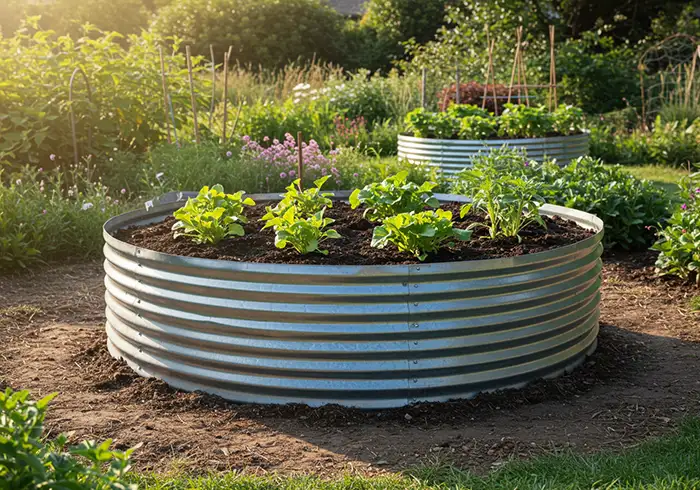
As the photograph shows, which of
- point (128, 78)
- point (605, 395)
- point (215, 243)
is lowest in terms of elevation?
point (605, 395)

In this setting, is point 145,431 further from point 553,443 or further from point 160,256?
point 553,443

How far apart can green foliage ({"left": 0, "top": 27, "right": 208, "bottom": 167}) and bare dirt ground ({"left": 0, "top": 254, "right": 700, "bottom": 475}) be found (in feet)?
14.1

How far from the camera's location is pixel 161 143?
31.4 ft

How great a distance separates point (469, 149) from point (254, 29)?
16.3 metres

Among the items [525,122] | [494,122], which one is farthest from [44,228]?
[525,122]

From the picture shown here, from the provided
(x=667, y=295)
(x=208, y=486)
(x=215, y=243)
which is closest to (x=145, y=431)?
(x=208, y=486)

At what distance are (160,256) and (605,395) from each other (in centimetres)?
221

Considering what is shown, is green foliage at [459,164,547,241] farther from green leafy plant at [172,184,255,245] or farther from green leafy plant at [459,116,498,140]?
green leafy plant at [459,116,498,140]

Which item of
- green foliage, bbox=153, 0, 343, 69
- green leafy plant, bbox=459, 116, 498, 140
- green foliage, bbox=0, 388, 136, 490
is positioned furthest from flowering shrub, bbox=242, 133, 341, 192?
green foliage, bbox=153, 0, 343, 69

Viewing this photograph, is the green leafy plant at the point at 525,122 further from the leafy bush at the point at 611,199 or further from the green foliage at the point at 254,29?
the green foliage at the point at 254,29

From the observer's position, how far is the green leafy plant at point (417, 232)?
3771 millimetres

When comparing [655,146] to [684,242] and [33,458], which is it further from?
[33,458]

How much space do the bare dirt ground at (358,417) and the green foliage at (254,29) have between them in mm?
20031

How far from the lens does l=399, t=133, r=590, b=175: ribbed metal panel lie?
360 inches
